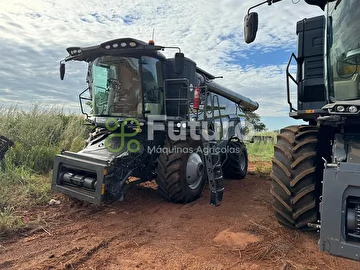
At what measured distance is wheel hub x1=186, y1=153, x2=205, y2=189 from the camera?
536 centimetres

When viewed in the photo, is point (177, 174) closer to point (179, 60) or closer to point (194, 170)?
point (194, 170)

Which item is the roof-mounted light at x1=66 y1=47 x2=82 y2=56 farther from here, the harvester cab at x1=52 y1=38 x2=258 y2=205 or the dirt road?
the dirt road

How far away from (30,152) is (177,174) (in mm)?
3932

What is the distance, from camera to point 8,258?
10.0ft

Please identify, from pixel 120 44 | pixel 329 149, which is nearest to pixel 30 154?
pixel 120 44

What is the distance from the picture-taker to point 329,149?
11.6 feet

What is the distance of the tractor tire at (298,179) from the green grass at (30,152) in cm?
339

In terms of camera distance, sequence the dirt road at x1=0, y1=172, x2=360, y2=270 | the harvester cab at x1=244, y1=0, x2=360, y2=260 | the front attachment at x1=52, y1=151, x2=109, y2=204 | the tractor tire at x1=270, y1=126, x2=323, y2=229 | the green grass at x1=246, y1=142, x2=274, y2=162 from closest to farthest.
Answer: the harvester cab at x1=244, y1=0, x2=360, y2=260
the dirt road at x1=0, y1=172, x2=360, y2=270
the tractor tire at x1=270, y1=126, x2=323, y2=229
the front attachment at x1=52, y1=151, x2=109, y2=204
the green grass at x1=246, y1=142, x2=274, y2=162

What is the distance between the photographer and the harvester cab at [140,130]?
4.78 m

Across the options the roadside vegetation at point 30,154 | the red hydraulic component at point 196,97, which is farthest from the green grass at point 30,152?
the red hydraulic component at point 196,97

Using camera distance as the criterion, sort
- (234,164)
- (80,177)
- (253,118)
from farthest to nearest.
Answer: (253,118) → (234,164) → (80,177)

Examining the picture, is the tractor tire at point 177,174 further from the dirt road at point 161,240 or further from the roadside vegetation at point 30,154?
the roadside vegetation at point 30,154

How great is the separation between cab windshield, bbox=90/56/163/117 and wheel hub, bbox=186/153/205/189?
116 centimetres

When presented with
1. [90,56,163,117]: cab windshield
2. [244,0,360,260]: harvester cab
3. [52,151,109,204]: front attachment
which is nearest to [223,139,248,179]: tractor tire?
[90,56,163,117]: cab windshield
